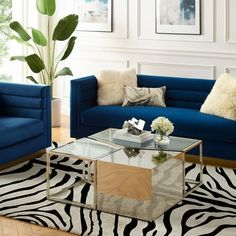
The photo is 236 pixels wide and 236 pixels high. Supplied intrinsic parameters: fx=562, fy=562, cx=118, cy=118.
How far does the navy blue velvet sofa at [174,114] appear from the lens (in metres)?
4.93

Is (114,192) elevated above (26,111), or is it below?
below

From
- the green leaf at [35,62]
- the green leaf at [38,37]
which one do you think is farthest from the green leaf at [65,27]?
the green leaf at [35,62]

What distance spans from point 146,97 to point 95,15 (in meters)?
1.65

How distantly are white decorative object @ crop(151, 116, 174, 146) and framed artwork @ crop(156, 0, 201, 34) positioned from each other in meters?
2.21

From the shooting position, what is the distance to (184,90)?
570 centimetres

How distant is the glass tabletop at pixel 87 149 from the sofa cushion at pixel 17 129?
0.65 meters

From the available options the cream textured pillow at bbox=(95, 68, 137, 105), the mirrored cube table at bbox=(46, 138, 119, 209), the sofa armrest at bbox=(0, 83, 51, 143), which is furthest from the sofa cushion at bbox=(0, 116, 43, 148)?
the cream textured pillow at bbox=(95, 68, 137, 105)

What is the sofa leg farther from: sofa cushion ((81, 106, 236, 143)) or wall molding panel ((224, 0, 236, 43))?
wall molding panel ((224, 0, 236, 43))

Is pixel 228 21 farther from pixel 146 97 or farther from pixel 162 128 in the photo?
pixel 162 128

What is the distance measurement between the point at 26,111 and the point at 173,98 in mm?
1524

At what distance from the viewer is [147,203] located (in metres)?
3.89

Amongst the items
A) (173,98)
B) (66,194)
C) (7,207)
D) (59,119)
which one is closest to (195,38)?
(173,98)

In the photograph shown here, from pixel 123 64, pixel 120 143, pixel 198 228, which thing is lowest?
pixel 198 228

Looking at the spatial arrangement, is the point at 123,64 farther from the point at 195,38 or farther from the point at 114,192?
the point at 114,192
